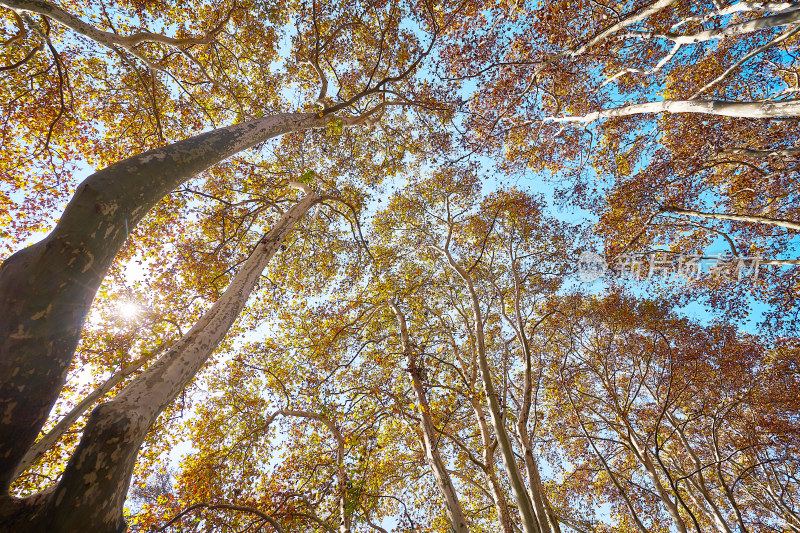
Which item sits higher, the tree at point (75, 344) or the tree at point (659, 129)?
the tree at point (659, 129)

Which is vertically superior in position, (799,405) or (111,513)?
(799,405)

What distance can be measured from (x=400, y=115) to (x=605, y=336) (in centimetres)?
1061

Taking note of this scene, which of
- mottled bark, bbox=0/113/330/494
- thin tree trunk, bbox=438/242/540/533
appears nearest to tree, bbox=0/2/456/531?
mottled bark, bbox=0/113/330/494

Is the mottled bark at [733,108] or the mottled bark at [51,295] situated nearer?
the mottled bark at [51,295]

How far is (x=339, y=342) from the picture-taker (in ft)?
26.5

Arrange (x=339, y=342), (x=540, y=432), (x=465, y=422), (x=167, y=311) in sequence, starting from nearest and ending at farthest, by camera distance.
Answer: (x=167, y=311), (x=339, y=342), (x=465, y=422), (x=540, y=432)

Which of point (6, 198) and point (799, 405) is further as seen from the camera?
point (799, 405)

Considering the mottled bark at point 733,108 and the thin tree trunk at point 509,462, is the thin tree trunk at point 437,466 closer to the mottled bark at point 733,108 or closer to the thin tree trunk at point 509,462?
the thin tree trunk at point 509,462

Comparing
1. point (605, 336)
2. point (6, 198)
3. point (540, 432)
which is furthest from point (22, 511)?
point (540, 432)

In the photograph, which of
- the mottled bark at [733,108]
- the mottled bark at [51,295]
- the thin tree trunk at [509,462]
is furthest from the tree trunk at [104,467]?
the mottled bark at [733,108]

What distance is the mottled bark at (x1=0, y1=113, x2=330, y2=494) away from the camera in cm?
149

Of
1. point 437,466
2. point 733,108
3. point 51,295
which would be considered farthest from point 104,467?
point 733,108

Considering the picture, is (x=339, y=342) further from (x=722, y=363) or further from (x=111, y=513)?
(x=722, y=363)

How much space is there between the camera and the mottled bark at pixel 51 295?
1.49m
